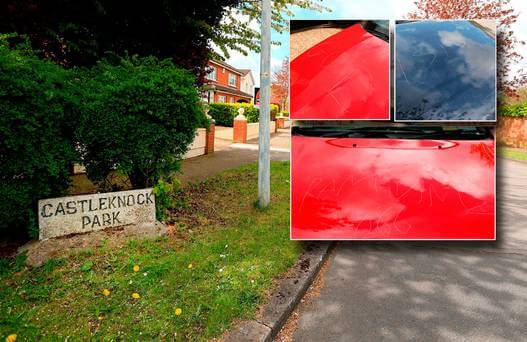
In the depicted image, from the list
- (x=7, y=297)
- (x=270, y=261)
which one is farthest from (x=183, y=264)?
(x=7, y=297)

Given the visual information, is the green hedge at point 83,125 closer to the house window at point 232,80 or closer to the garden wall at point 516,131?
the garden wall at point 516,131

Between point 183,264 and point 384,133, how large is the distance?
2097 millimetres

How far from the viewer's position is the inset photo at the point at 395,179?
9.08 ft

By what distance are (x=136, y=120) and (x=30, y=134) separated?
987 mm

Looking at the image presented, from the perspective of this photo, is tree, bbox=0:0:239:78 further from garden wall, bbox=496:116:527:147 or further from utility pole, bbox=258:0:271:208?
garden wall, bbox=496:116:527:147

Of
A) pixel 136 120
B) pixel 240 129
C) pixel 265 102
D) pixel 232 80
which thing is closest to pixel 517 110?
pixel 240 129

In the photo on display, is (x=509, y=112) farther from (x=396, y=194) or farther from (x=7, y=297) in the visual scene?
(x=7, y=297)

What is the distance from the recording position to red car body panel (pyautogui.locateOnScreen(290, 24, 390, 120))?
8.84 ft

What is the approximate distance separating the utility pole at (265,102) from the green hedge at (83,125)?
0.88m

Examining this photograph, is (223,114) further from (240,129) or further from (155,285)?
(155,285)

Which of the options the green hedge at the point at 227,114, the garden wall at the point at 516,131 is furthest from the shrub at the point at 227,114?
the garden wall at the point at 516,131

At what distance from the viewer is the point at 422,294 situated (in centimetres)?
315

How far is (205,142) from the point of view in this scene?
38.3 ft

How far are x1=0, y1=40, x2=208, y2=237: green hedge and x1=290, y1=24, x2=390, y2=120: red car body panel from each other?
1.69m
